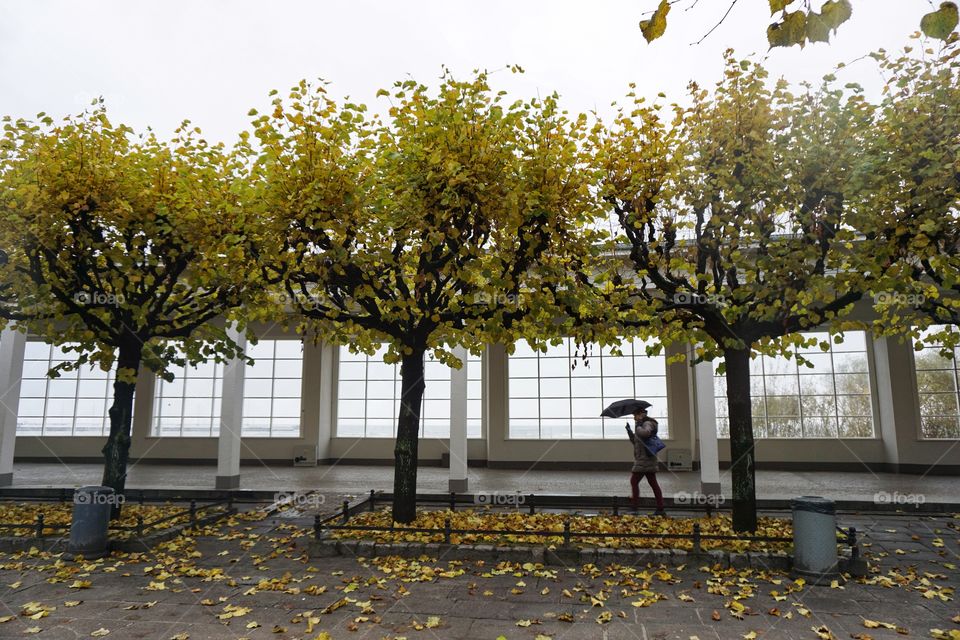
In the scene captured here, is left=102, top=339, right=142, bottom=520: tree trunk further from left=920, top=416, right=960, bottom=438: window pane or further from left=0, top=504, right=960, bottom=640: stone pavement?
left=920, top=416, right=960, bottom=438: window pane

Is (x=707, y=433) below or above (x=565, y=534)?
above

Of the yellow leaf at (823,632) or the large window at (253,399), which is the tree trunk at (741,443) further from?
the large window at (253,399)

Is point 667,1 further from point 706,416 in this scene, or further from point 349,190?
point 706,416

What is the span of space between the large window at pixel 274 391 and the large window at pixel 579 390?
615 centimetres

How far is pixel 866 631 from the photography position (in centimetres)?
442

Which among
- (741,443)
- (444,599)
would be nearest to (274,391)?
(444,599)

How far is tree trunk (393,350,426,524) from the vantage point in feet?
25.0

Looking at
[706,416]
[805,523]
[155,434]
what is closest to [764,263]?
[805,523]

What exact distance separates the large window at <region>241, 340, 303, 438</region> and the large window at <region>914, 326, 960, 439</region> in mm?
15463

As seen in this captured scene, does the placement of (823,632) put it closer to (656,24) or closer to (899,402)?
(656,24)

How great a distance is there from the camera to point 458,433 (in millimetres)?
10656
